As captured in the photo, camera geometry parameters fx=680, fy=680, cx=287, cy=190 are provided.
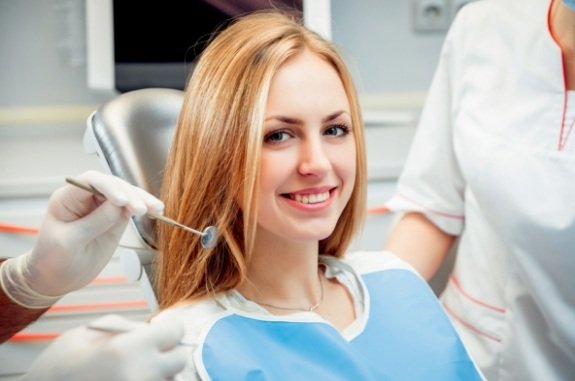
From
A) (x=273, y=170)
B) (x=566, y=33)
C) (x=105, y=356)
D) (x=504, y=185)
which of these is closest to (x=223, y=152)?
(x=273, y=170)

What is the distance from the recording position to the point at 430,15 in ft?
5.87

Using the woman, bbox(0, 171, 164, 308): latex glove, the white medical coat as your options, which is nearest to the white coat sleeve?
the white medical coat

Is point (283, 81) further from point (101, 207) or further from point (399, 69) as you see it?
point (399, 69)

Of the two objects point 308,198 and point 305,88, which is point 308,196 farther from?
point 305,88

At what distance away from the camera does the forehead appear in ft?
2.91

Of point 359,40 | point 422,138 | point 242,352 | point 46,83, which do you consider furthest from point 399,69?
point 242,352

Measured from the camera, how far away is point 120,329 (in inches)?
24.9

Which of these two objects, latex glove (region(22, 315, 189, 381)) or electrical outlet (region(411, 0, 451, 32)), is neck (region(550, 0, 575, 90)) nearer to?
electrical outlet (region(411, 0, 451, 32))

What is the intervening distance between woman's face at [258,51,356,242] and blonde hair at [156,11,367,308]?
0.06ft

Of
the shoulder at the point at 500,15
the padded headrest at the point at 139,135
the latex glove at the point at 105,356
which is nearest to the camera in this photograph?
the latex glove at the point at 105,356

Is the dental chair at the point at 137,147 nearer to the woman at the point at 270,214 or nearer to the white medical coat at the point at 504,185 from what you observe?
the woman at the point at 270,214

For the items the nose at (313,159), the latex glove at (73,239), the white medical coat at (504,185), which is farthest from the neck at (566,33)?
the latex glove at (73,239)

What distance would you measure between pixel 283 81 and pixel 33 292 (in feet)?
1.35

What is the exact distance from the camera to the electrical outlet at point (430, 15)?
177cm
